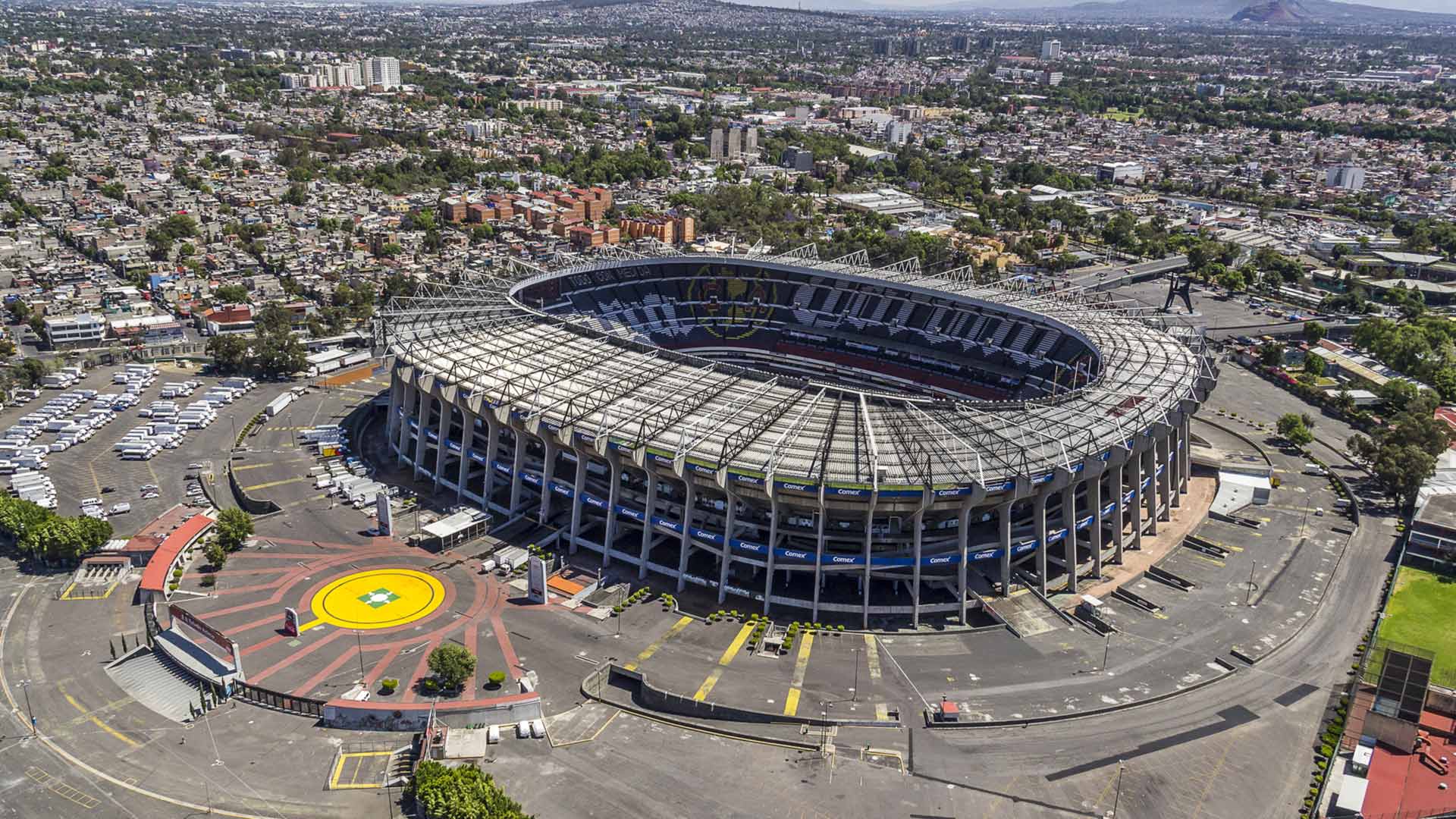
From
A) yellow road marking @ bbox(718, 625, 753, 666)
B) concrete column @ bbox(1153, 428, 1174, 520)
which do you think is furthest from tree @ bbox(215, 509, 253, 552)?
concrete column @ bbox(1153, 428, 1174, 520)

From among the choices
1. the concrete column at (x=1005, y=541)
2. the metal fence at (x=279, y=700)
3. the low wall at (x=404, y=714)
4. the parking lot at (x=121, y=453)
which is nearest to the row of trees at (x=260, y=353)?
the parking lot at (x=121, y=453)

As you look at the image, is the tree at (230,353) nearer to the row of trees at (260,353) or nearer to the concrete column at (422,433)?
the row of trees at (260,353)

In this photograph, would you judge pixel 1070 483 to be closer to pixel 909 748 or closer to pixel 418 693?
pixel 909 748

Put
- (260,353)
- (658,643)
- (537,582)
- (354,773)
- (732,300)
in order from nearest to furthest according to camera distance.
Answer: (354,773)
(658,643)
(537,582)
(260,353)
(732,300)

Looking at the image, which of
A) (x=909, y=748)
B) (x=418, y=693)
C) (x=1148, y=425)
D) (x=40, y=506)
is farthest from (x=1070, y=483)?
(x=40, y=506)

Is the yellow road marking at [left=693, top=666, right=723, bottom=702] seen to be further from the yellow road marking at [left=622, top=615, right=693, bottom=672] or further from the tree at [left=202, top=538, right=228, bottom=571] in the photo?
the tree at [left=202, top=538, right=228, bottom=571]

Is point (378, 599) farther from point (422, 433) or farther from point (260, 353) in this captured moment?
point (260, 353)

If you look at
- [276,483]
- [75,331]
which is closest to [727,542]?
[276,483]
